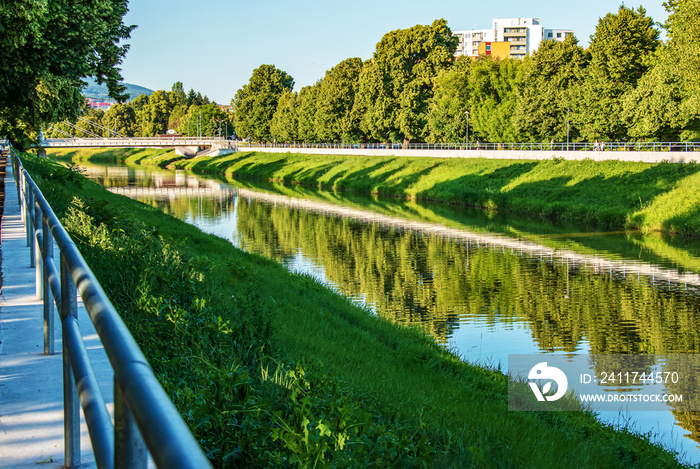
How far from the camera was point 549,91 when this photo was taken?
56.8m

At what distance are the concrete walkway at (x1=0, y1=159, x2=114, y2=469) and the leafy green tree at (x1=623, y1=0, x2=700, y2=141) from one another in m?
42.9

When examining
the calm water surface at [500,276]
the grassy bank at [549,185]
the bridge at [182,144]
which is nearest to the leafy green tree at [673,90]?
the grassy bank at [549,185]

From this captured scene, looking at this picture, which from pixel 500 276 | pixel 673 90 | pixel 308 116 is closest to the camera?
pixel 500 276

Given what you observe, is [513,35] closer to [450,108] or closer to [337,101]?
[337,101]

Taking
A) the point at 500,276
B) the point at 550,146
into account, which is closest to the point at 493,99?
the point at 550,146

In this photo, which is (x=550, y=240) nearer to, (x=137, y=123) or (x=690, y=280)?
(x=690, y=280)

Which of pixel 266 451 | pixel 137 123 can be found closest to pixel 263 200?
pixel 266 451

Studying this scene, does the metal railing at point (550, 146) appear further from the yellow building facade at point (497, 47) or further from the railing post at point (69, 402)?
the yellow building facade at point (497, 47)

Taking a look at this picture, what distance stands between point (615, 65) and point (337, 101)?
4496cm

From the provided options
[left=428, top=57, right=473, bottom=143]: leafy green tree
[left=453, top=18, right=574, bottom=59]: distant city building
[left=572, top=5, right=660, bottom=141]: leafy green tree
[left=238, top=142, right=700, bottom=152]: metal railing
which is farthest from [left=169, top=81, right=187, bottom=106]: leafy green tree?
[left=572, top=5, right=660, bottom=141]: leafy green tree

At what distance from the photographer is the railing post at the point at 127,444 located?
5.48 feet

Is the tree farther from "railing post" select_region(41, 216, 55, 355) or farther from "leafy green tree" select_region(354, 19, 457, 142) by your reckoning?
"leafy green tree" select_region(354, 19, 457, 142)

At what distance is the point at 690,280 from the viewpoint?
23562 millimetres

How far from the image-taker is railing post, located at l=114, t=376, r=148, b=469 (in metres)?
1.67
